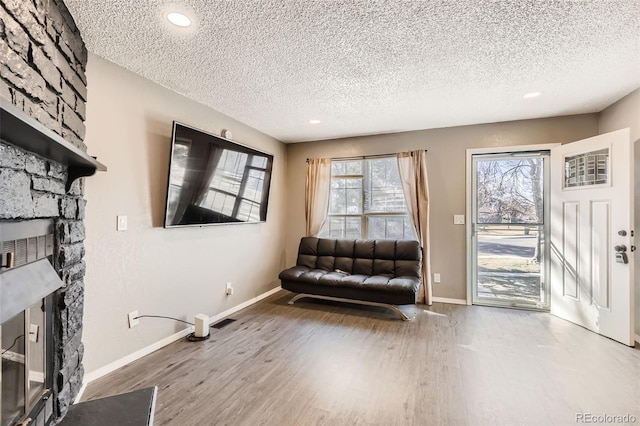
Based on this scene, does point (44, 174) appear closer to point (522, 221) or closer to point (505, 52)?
point (505, 52)

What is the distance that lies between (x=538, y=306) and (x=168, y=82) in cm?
481

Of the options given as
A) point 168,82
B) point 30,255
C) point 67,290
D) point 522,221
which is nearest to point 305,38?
point 168,82

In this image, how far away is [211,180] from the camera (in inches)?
118

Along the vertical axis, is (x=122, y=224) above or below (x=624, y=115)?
below

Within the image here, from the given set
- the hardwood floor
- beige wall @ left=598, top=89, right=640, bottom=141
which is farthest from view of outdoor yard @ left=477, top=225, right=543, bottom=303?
beige wall @ left=598, top=89, right=640, bottom=141

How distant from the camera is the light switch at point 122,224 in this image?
2.29m

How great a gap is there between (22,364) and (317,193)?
3.67m

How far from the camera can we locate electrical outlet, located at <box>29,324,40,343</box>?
4.30 ft

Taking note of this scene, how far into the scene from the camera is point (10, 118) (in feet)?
2.82

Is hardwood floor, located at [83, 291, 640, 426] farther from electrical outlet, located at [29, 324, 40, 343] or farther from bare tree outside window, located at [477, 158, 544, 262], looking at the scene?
bare tree outside window, located at [477, 158, 544, 262]

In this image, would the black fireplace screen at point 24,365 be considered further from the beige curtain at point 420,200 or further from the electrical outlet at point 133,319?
the beige curtain at point 420,200

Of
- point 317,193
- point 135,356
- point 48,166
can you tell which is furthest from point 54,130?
point 317,193

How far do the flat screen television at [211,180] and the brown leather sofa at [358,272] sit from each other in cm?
98

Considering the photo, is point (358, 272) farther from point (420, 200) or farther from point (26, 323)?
point (26, 323)
